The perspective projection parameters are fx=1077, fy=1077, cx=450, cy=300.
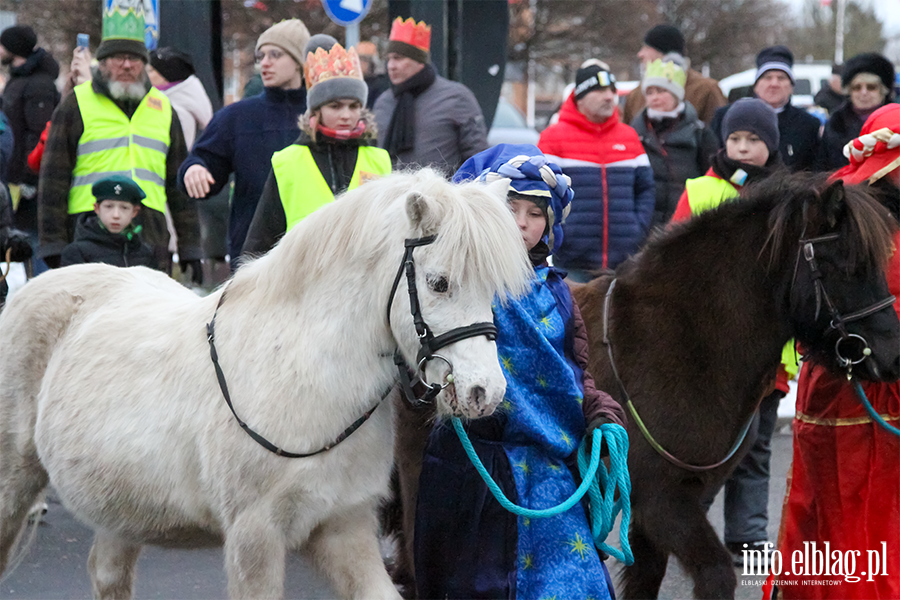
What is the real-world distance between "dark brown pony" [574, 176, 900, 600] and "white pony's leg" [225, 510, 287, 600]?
167 centimetres

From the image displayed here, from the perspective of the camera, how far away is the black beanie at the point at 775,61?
8.05 meters

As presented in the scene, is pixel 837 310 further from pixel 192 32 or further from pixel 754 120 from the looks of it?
pixel 192 32

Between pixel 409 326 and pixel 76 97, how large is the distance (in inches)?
167

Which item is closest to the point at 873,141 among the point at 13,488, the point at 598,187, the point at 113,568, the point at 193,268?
the point at 598,187

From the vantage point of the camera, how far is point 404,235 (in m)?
2.97

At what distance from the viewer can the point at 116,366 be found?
11.8 feet

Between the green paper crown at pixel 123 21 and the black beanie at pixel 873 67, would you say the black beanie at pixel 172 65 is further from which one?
the black beanie at pixel 873 67

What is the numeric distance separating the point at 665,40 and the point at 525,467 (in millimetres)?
6887

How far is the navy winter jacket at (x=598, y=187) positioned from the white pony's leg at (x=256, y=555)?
3702 mm

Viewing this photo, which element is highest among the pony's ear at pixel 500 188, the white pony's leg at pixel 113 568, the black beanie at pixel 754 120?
the black beanie at pixel 754 120

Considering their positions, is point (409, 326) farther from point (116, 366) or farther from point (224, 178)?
point (224, 178)

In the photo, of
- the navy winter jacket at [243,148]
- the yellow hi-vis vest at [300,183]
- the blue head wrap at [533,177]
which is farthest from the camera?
the navy winter jacket at [243,148]

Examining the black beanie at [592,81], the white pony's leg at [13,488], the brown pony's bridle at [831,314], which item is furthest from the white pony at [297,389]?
the black beanie at [592,81]

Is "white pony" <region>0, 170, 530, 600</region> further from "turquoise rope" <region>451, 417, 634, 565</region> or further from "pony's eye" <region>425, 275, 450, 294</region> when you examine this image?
"turquoise rope" <region>451, 417, 634, 565</region>
